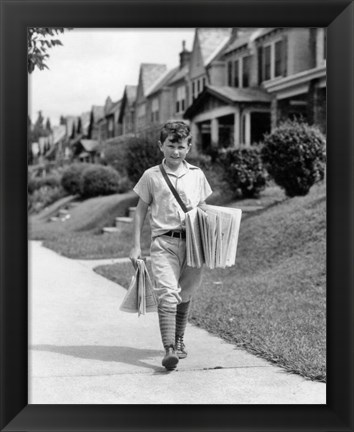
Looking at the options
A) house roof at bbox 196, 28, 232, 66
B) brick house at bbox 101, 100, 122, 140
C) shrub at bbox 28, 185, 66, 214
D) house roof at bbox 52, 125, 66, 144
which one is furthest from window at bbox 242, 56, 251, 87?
house roof at bbox 52, 125, 66, 144

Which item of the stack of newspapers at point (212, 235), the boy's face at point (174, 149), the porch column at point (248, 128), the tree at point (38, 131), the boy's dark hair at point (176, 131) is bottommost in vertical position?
the stack of newspapers at point (212, 235)

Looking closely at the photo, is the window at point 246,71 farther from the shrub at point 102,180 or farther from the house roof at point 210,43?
the shrub at point 102,180

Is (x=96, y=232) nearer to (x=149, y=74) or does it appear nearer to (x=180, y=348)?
(x=180, y=348)

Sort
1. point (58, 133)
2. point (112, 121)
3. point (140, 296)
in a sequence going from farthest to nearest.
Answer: point (58, 133) < point (112, 121) < point (140, 296)

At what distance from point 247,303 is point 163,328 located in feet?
7.78

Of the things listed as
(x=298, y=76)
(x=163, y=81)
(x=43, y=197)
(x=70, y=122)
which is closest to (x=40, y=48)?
(x=298, y=76)

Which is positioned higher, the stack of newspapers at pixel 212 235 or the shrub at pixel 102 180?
the shrub at pixel 102 180

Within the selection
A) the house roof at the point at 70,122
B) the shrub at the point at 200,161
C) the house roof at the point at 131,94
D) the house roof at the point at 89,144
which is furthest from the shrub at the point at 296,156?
the house roof at the point at 70,122

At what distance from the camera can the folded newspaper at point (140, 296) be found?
178 inches

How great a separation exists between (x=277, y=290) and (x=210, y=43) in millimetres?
24858

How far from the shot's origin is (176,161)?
4.46 m

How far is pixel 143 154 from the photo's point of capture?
18797mm

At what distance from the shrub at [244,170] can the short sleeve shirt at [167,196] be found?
9456 millimetres

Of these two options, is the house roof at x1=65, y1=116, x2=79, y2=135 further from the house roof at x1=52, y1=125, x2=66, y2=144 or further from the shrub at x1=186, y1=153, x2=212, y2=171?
the shrub at x1=186, y1=153, x2=212, y2=171
